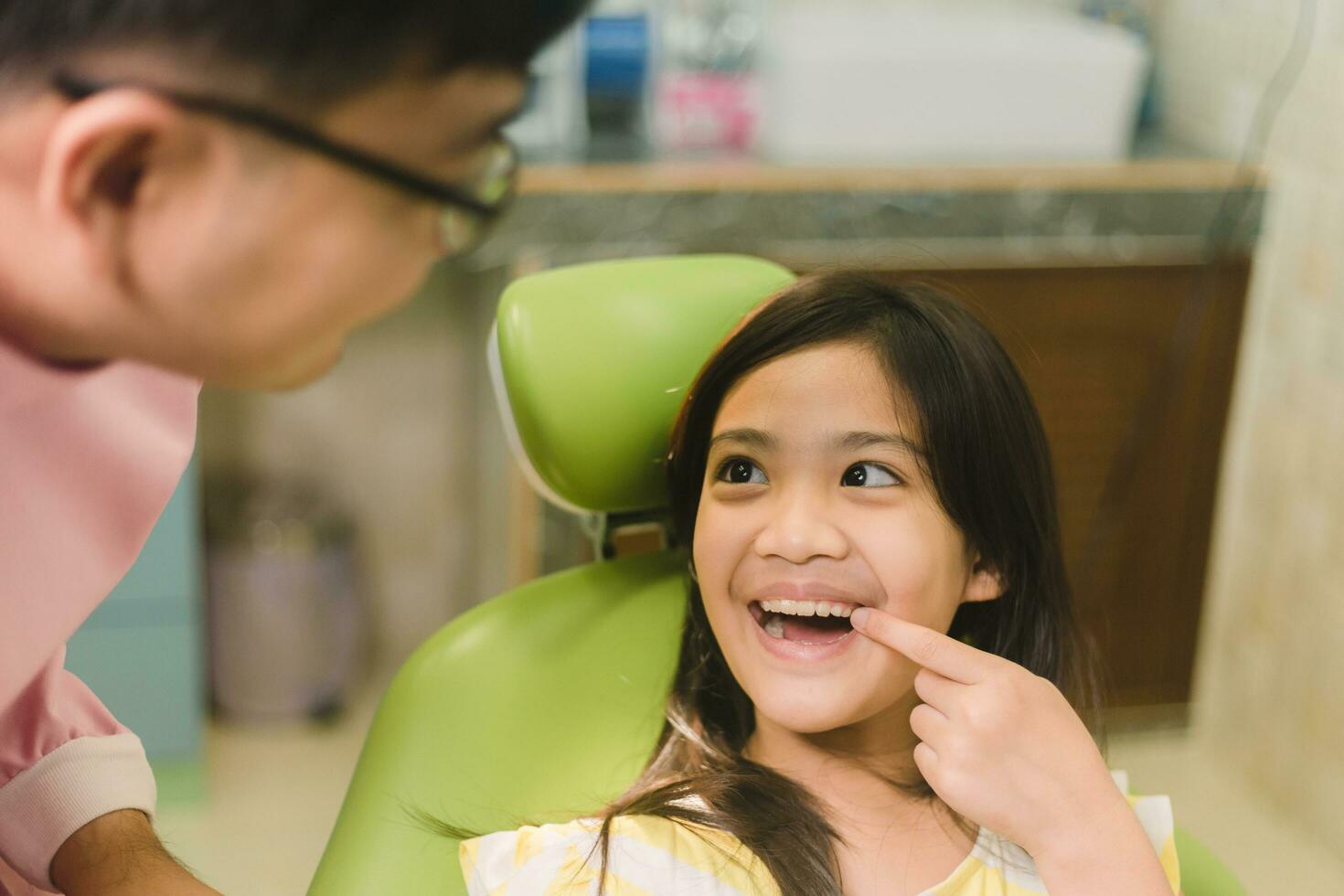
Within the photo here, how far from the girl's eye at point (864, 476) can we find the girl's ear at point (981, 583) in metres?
0.13

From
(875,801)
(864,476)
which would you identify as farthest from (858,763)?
(864,476)

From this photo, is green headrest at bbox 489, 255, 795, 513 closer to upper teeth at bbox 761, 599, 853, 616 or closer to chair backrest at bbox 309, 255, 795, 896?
chair backrest at bbox 309, 255, 795, 896

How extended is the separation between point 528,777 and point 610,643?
0.14 metres

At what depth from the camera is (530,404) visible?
3.65 ft

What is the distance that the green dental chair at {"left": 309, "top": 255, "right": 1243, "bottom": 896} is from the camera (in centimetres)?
108

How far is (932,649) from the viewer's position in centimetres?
98

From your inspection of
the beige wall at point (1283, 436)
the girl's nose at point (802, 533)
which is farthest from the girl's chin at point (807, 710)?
the beige wall at point (1283, 436)

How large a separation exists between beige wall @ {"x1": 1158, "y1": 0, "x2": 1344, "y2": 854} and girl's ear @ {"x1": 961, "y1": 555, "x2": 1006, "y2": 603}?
49.4 inches

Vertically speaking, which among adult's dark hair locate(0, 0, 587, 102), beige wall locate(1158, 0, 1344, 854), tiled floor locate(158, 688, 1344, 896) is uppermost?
adult's dark hair locate(0, 0, 587, 102)

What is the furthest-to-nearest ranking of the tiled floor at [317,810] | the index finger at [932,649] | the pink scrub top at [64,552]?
the tiled floor at [317,810]
the index finger at [932,649]
the pink scrub top at [64,552]


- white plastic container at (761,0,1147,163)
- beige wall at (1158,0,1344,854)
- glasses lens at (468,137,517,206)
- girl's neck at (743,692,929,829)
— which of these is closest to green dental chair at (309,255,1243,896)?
girl's neck at (743,692,929,829)

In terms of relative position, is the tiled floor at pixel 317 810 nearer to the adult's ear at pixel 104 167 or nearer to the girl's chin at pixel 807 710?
the girl's chin at pixel 807 710

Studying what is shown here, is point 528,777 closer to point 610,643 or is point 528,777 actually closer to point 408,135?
point 610,643

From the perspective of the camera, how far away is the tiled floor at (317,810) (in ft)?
7.00
